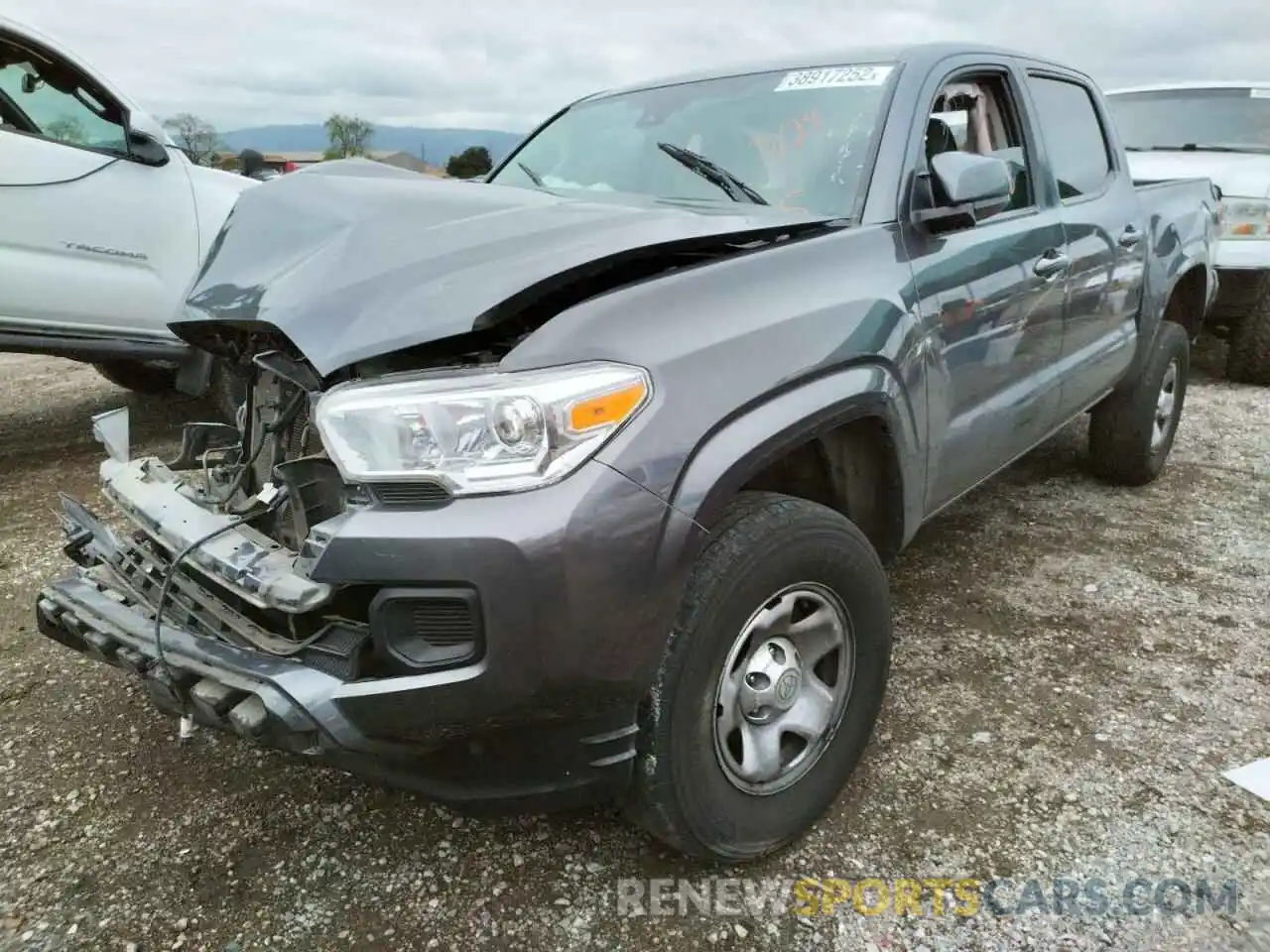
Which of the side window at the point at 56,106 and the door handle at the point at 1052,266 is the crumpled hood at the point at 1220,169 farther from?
the side window at the point at 56,106

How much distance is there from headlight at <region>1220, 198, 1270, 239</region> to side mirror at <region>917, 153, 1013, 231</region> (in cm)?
447

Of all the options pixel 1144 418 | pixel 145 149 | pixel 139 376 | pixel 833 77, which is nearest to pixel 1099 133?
pixel 1144 418

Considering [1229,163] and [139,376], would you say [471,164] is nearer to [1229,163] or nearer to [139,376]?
[139,376]

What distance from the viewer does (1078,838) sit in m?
2.14

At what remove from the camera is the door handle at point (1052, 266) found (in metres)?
2.92

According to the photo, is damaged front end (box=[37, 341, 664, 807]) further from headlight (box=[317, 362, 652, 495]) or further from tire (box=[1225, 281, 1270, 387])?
tire (box=[1225, 281, 1270, 387])

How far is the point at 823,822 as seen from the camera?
2215 mm

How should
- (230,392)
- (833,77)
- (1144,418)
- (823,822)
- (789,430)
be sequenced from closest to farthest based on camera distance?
1. (789,430)
2. (823,822)
3. (230,392)
4. (833,77)
5. (1144,418)

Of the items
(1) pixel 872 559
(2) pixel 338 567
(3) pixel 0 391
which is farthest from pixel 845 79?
(3) pixel 0 391

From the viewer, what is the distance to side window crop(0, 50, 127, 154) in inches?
179

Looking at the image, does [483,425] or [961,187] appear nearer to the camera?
[483,425]

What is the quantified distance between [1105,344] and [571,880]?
275cm

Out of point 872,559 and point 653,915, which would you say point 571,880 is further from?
point 872,559

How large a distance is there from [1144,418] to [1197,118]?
400 centimetres
